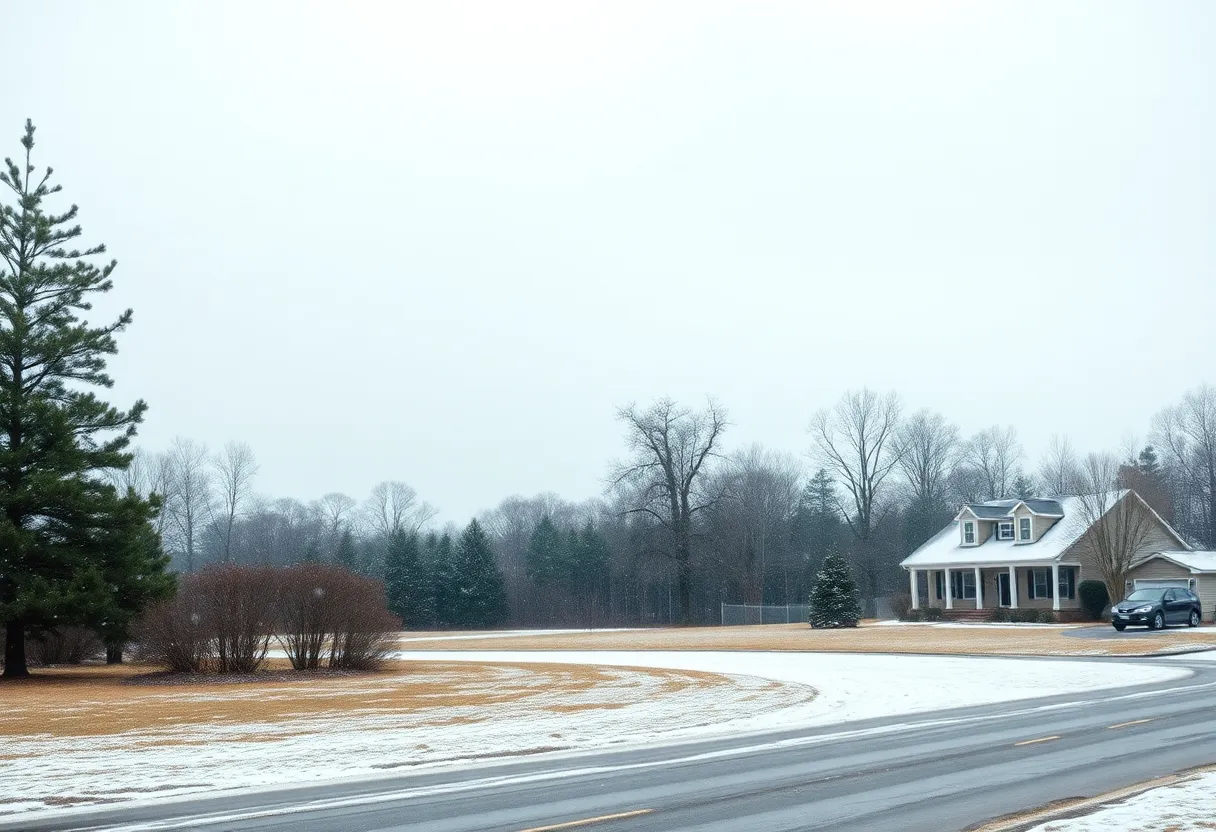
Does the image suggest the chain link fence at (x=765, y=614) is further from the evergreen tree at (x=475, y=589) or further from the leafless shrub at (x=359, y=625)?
the leafless shrub at (x=359, y=625)

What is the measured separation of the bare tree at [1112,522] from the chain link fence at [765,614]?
20.8 meters

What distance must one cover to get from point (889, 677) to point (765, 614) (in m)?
47.4

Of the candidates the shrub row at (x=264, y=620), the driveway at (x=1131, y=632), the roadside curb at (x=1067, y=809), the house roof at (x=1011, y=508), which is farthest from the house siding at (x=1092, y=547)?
the roadside curb at (x=1067, y=809)

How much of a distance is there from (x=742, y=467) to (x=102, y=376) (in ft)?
259

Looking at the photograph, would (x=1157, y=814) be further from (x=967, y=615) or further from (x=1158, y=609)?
(x=967, y=615)

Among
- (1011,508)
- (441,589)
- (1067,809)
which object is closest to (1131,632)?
(1011,508)

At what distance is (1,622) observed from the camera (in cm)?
3209

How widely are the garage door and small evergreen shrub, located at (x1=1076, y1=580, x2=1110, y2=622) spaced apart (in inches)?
64.9

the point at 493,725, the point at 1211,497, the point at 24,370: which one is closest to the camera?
the point at 493,725

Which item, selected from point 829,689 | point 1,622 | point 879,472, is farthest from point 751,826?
point 879,472

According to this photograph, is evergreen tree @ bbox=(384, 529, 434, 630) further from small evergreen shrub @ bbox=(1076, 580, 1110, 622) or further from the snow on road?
small evergreen shrub @ bbox=(1076, 580, 1110, 622)

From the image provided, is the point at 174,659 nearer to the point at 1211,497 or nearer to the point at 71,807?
the point at 71,807

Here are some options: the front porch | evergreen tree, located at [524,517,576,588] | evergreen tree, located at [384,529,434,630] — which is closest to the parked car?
the front porch

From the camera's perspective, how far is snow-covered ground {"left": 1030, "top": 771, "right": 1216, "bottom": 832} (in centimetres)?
843
